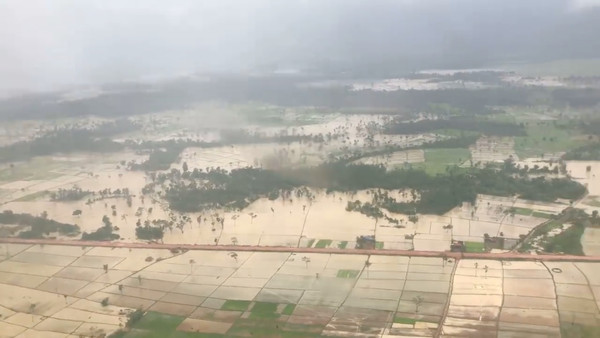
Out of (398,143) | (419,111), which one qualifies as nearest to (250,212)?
(398,143)

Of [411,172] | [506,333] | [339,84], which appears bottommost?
[506,333]

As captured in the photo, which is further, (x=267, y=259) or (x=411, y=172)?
(x=411, y=172)

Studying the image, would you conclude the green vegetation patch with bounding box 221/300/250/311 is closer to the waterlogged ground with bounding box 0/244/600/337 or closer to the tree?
the waterlogged ground with bounding box 0/244/600/337

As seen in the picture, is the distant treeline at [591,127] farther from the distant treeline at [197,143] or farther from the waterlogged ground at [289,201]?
the distant treeline at [197,143]

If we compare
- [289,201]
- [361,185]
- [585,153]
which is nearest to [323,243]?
[289,201]

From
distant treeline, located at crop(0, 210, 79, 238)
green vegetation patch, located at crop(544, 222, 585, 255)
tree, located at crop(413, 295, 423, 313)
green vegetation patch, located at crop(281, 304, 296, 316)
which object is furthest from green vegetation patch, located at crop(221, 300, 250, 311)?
green vegetation patch, located at crop(544, 222, 585, 255)

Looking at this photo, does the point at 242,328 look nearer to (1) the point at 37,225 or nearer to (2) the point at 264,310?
(2) the point at 264,310

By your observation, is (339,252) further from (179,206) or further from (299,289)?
(179,206)
